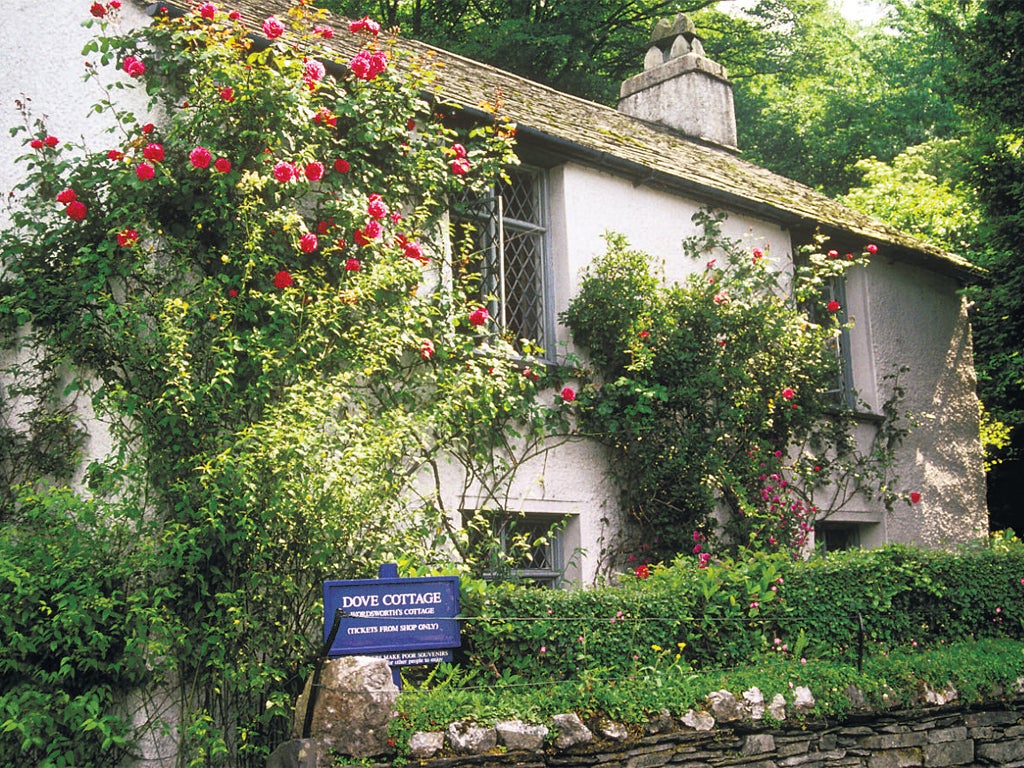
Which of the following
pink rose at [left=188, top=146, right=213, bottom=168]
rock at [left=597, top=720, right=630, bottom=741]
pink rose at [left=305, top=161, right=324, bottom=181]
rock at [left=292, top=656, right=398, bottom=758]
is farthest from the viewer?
pink rose at [left=305, top=161, right=324, bottom=181]

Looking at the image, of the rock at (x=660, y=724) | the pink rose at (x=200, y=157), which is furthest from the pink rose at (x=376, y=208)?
the rock at (x=660, y=724)

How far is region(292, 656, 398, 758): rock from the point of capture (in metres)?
6.31

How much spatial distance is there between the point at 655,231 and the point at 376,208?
4292 mm

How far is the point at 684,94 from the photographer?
17.1 meters

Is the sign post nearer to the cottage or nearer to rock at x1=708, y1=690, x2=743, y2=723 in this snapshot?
rock at x1=708, y1=690, x2=743, y2=723

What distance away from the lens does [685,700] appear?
24.2 feet

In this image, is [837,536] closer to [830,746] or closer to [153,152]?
[830,746]

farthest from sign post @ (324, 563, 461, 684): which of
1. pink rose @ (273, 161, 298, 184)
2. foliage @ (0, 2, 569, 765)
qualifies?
pink rose @ (273, 161, 298, 184)

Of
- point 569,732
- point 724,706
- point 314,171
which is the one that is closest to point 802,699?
point 724,706

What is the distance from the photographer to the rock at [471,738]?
6488mm

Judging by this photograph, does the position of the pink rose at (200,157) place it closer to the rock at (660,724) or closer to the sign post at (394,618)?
the sign post at (394,618)

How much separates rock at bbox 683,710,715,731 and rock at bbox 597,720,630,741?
18.5 inches

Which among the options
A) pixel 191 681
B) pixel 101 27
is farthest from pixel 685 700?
pixel 101 27

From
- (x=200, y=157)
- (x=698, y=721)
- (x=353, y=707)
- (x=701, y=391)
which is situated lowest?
(x=698, y=721)
